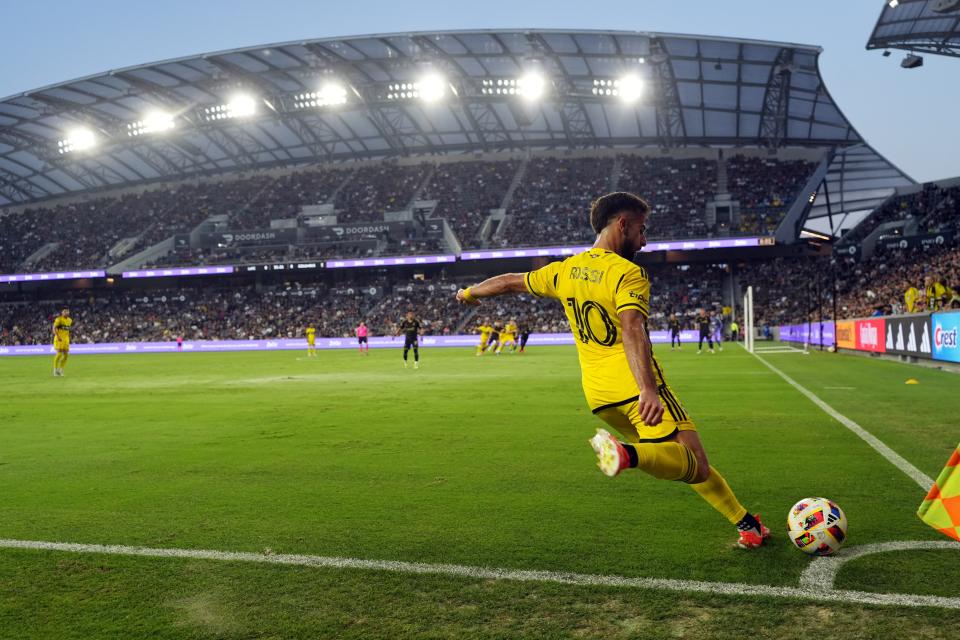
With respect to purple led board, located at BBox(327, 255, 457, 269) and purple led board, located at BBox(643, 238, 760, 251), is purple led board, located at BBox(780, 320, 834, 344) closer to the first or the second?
purple led board, located at BBox(643, 238, 760, 251)

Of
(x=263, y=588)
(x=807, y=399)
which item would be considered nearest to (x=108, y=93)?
(x=807, y=399)

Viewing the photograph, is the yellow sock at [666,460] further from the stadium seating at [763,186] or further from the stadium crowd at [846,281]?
the stadium seating at [763,186]

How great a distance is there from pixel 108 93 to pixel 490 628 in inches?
2075

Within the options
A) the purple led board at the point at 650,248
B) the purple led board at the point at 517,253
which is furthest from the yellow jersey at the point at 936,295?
the purple led board at the point at 517,253

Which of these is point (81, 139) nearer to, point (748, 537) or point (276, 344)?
point (276, 344)

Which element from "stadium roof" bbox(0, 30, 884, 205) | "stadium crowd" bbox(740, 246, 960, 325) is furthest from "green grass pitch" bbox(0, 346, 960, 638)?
"stadium roof" bbox(0, 30, 884, 205)

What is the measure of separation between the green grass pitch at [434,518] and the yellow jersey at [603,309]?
979 mm

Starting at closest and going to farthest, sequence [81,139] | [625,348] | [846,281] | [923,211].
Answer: [625,348], [846,281], [923,211], [81,139]

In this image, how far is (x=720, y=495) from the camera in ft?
14.3

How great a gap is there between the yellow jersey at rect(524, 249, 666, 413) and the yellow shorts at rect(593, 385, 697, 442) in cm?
4

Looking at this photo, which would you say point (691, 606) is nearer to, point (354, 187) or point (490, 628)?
point (490, 628)

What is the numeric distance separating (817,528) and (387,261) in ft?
166

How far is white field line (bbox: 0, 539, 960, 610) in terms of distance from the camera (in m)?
3.55

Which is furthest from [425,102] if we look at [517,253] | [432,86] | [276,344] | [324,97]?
[276,344]
